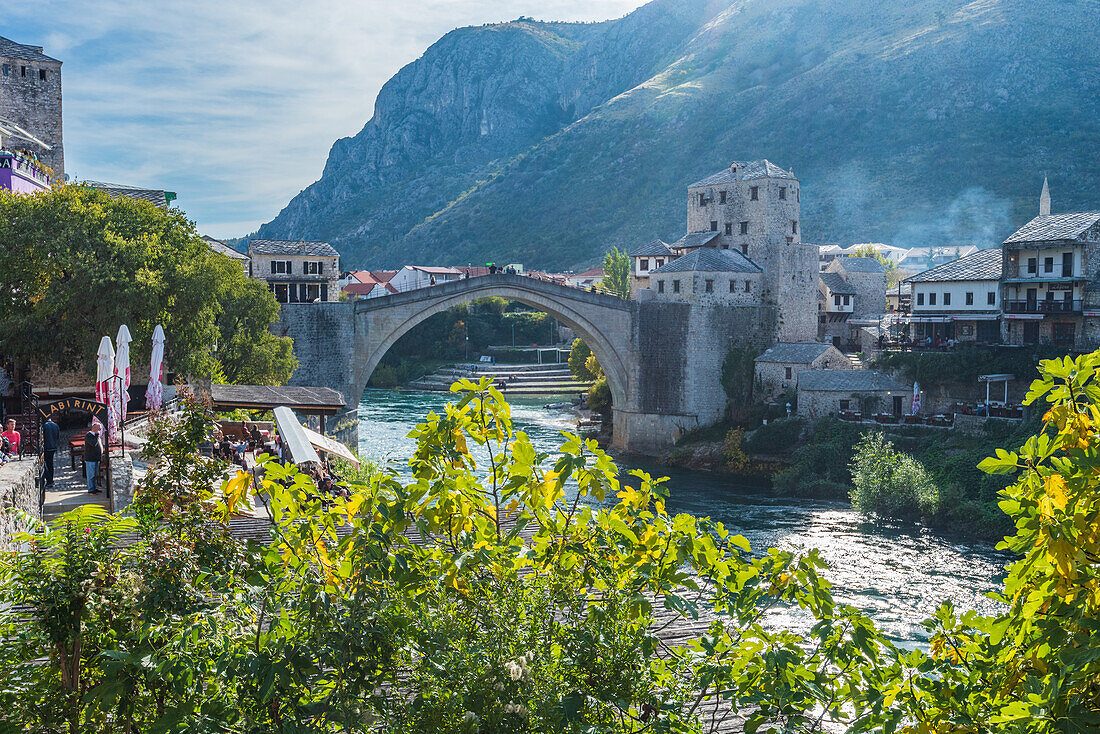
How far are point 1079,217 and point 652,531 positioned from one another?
116ft

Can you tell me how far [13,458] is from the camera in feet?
36.6

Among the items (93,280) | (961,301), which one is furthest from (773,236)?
(93,280)

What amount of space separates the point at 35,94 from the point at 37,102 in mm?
264

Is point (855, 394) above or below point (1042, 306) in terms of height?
below

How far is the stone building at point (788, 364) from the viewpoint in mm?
35969

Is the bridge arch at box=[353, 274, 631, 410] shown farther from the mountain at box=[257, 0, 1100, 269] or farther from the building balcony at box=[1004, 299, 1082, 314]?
the mountain at box=[257, 0, 1100, 269]

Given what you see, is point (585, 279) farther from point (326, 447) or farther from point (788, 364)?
point (326, 447)

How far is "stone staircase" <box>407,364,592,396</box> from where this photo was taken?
60.7m

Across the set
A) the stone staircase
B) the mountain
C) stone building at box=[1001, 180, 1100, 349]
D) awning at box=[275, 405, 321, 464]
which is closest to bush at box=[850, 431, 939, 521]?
stone building at box=[1001, 180, 1100, 349]

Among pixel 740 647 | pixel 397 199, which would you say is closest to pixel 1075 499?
pixel 740 647

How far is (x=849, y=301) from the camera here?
45.0 metres

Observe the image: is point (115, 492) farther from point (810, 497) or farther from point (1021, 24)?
point (1021, 24)

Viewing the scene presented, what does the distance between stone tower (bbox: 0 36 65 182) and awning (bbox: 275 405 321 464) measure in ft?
54.0

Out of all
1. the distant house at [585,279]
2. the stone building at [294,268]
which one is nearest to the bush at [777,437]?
the stone building at [294,268]
